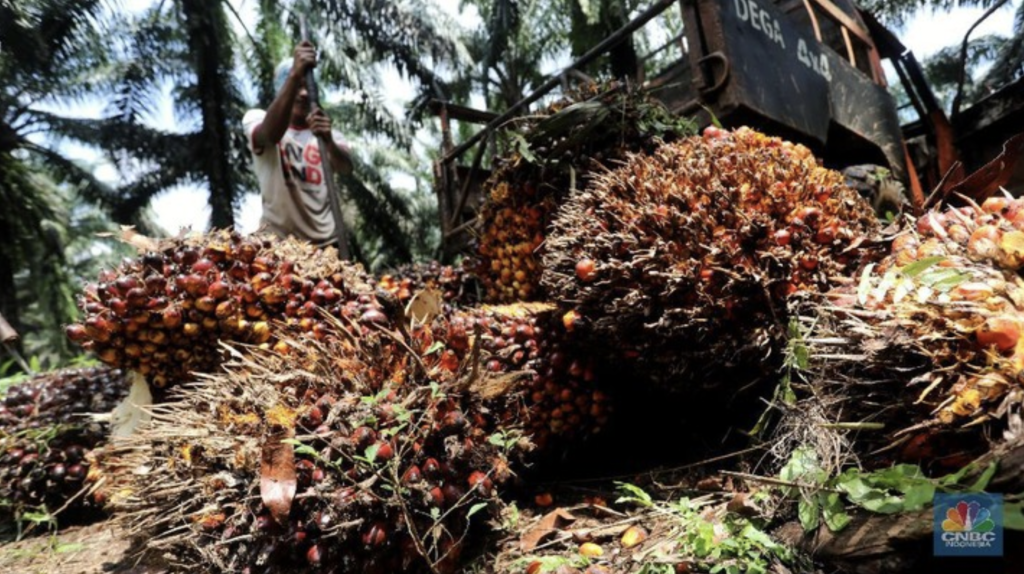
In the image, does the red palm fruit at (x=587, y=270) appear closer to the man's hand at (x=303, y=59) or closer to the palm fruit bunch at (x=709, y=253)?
the palm fruit bunch at (x=709, y=253)

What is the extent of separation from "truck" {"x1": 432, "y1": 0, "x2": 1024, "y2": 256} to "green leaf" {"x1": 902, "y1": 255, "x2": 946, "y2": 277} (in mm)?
486

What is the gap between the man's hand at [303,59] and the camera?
4.13 meters

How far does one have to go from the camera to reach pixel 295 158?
4.65 metres

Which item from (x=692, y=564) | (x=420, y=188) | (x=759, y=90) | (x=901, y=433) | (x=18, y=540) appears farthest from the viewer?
(x=420, y=188)

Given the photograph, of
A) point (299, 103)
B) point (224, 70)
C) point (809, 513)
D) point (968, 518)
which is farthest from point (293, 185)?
point (224, 70)

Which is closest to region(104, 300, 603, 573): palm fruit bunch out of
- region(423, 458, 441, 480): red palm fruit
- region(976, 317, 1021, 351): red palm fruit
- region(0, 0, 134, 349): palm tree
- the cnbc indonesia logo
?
region(423, 458, 441, 480): red palm fruit

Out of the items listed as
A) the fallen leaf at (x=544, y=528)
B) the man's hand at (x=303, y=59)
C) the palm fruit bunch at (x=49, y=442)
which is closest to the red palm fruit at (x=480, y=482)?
the fallen leaf at (x=544, y=528)

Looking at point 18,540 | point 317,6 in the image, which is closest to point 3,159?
point 317,6

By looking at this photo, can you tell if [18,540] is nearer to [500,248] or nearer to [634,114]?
[500,248]

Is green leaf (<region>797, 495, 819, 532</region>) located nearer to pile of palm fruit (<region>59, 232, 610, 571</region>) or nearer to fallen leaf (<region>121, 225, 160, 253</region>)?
pile of palm fruit (<region>59, 232, 610, 571</region>)

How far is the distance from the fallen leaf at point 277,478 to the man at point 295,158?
294 cm

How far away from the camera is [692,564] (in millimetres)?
1462

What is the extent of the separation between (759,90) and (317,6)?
46.3 feet

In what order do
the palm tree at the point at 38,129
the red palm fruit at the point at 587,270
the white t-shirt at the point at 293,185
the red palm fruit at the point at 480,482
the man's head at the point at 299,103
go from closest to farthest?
1. the red palm fruit at the point at 480,482
2. the red palm fruit at the point at 587,270
3. the white t-shirt at the point at 293,185
4. the man's head at the point at 299,103
5. the palm tree at the point at 38,129
